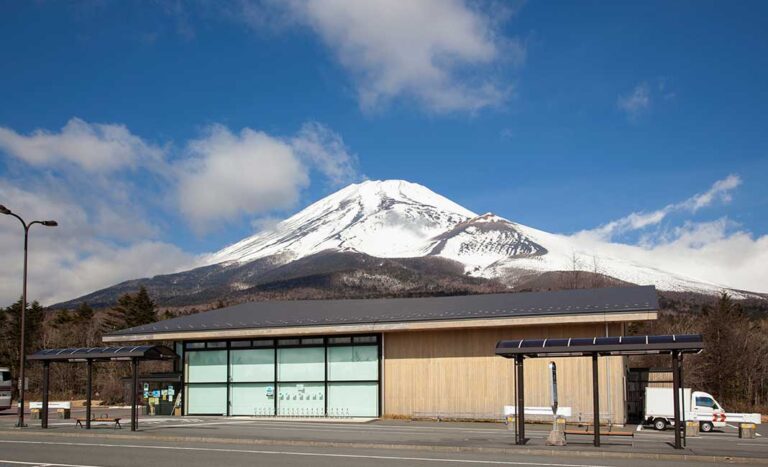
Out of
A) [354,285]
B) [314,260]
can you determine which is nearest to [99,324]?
[354,285]

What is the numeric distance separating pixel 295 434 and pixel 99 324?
57.1m

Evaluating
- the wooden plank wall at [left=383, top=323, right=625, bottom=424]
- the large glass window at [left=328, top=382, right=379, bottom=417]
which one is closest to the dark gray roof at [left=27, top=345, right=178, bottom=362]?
the large glass window at [left=328, top=382, right=379, bottom=417]

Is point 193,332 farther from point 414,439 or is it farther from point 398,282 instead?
point 398,282

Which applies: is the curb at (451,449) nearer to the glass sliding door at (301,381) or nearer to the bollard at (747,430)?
the bollard at (747,430)

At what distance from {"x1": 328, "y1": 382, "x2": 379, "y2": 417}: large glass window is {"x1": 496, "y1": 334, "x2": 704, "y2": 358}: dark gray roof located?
1353cm

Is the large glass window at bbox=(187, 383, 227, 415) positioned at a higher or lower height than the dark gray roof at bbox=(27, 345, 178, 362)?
lower

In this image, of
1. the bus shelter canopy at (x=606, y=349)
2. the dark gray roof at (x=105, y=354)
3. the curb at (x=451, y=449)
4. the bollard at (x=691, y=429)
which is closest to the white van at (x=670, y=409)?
the bollard at (x=691, y=429)

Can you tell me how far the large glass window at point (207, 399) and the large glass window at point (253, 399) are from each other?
0.50m

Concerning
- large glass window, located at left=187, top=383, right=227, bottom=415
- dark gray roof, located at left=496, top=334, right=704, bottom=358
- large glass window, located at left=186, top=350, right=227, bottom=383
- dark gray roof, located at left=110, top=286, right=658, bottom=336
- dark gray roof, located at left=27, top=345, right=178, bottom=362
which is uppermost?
dark gray roof, located at left=110, top=286, right=658, bottom=336

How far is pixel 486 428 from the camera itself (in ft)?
90.0

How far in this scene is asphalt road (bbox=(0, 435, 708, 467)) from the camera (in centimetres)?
1650

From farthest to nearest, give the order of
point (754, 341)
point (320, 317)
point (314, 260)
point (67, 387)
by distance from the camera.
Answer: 1. point (314, 260)
2. point (67, 387)
3. point (754, 341)
4. point (320, 317)

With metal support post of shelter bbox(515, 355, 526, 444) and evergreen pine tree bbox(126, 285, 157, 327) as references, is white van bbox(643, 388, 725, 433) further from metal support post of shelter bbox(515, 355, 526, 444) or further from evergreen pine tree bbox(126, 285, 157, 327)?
evergreen pine tree bbox(126, 285, 157, 327)

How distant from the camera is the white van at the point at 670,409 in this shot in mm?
28062
